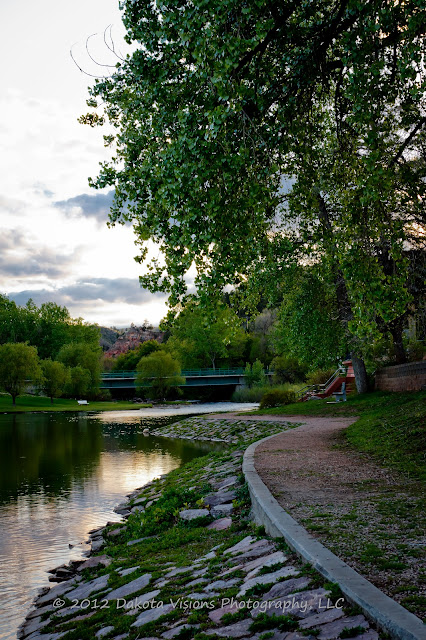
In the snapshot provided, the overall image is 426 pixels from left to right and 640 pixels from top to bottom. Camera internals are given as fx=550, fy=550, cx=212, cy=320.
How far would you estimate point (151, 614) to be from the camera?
4.89 meters

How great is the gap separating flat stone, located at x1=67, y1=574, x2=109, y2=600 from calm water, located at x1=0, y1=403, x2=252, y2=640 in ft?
2.04

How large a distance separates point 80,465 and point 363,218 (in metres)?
13.5

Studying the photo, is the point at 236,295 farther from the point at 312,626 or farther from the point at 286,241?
the point at 286,241

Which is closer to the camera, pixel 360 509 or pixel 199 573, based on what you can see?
pixel 199 573

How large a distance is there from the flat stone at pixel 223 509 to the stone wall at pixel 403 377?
12887 mm

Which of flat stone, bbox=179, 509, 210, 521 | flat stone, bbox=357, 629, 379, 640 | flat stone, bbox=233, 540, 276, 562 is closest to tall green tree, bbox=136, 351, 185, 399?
flat stone, bbox=179, 509, 210, 521

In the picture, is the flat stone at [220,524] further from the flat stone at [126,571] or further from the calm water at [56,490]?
the calm water at [56,490]

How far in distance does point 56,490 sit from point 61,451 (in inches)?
317

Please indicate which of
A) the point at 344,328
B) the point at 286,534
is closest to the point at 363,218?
the point at 286,534

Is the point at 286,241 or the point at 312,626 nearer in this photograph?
the point at 312,626

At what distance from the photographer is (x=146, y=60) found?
21.5 feet

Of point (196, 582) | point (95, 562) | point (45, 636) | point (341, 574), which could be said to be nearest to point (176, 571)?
point (196, 582)

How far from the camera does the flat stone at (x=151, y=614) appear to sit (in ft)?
15.6

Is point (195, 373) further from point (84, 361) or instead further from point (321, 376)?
point (321, 376)
